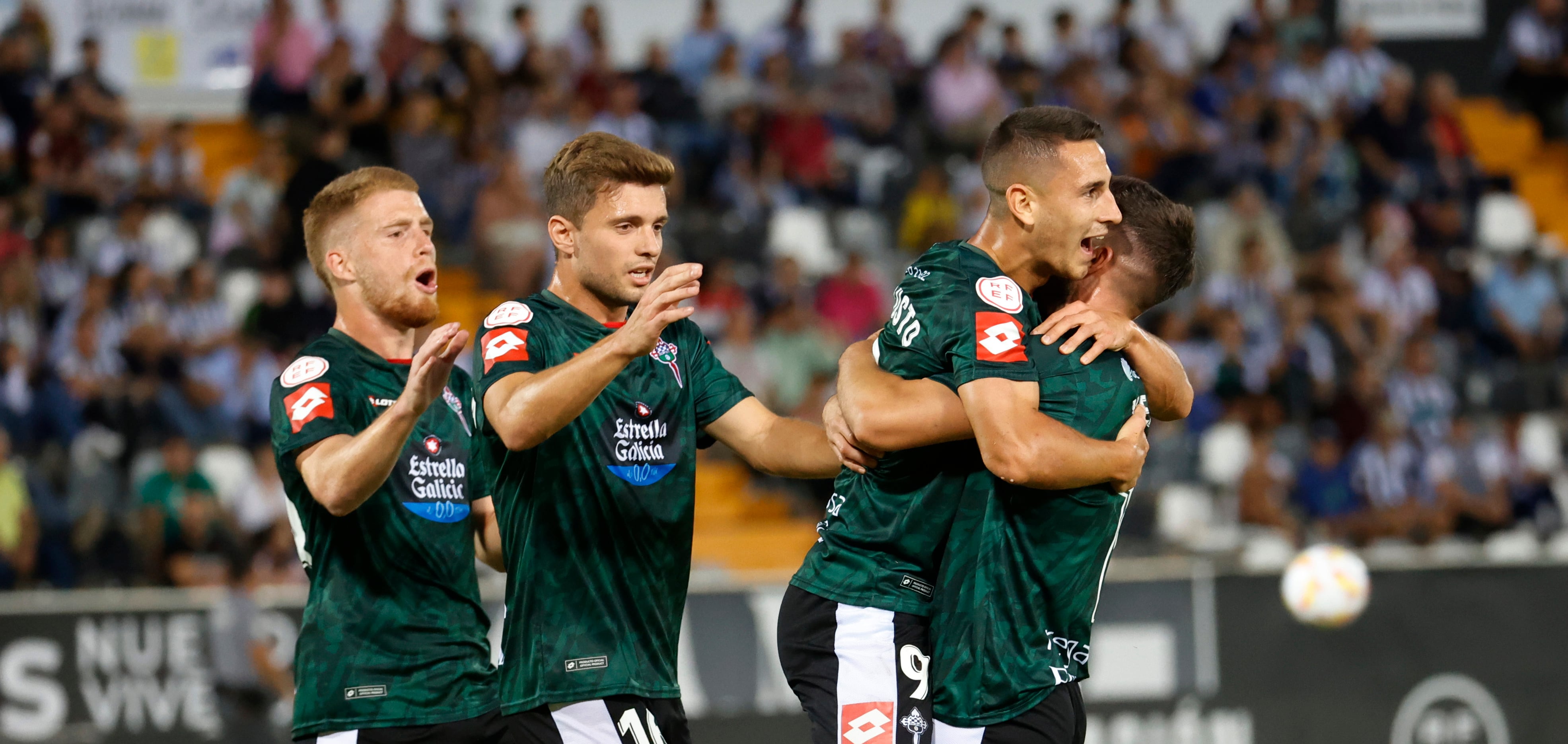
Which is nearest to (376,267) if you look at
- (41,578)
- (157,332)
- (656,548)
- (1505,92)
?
(656,548)

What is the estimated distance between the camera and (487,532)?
5922 mm

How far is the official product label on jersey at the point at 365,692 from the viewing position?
5543mm

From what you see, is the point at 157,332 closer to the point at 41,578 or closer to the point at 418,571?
the point at 41,578

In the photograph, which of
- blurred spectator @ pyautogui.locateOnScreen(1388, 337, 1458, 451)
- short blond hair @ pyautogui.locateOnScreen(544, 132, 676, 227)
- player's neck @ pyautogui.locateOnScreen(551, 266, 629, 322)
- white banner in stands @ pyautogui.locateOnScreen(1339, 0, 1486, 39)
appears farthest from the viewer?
white banner in stands @ pyautogui.locateOnScreen(1339, 0, 1486, 39)

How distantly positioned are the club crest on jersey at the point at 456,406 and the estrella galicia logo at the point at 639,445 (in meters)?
0.86

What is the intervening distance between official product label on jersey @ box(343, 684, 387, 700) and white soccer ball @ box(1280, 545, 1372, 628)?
7.56 metres

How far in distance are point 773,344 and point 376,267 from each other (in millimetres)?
10443

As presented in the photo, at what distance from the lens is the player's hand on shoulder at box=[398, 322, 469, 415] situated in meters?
5.02

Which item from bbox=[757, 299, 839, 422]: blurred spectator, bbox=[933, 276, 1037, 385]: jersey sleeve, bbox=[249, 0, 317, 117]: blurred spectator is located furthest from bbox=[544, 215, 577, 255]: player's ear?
bbox=[249, 0, 317, 117]: blurred spectator

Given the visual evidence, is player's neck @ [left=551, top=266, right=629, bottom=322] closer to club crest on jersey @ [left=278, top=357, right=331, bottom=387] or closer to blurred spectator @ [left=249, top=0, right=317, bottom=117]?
club crest on jersey @ [left=278, top=357, right=331, bottom=387]

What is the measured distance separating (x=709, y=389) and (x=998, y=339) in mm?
1304

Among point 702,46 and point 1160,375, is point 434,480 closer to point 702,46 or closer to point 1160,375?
point 1160,375

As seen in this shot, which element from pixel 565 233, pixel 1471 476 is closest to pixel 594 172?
pixel 565 233

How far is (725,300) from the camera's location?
655 inches
